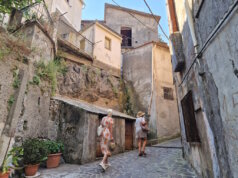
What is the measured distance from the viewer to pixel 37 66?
6.17 m

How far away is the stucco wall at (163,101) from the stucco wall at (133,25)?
5960mm

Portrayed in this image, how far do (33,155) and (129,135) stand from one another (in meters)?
6.06

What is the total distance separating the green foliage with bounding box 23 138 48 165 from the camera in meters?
4.21

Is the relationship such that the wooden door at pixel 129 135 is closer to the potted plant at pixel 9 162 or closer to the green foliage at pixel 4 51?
the potted plant at pixel 9 162

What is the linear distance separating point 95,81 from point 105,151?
7.43 metres

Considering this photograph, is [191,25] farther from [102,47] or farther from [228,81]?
[102,47]

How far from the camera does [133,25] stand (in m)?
18.6

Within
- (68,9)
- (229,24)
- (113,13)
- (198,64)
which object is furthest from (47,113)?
(113,13)

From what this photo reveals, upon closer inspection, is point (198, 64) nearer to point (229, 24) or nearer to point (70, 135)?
point (229, 24)

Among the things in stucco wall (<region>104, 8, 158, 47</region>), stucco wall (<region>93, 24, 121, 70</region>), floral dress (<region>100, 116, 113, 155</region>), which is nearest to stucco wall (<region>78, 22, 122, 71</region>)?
stucco wall (<region>93, 24, 121, 70</region>)

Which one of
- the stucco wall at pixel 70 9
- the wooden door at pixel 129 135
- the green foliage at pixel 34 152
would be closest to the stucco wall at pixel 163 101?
the wooden door at pixel 129 135

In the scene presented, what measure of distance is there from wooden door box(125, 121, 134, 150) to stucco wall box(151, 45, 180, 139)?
215cm

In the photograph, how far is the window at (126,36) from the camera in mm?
18230

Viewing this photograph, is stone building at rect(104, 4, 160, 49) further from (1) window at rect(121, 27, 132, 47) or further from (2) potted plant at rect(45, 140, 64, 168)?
(2) potted plant at rect(45, 140, 64, 168)
